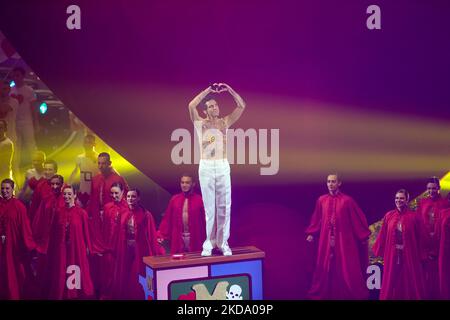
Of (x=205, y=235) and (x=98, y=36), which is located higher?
(x=98, y=36)

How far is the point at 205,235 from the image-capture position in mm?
4871

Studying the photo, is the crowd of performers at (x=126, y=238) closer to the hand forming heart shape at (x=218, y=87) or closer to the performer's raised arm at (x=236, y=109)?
the performer's raised arm at (x=236, y=109)

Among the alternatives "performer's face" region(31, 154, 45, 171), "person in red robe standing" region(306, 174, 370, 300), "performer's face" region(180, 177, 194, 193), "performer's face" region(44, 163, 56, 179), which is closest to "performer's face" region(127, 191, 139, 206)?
"performer's face" region(180, 177, 194, 193)

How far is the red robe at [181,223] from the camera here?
4.86 meters

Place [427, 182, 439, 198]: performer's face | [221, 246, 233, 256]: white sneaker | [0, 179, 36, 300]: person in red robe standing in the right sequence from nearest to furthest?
[221, 246, 233, 256]: white sneaker → [0, 179, 36, 300]: person in red robe standing → [427, 182, 439, 198]: performer's face

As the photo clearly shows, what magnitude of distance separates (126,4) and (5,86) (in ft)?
3.84

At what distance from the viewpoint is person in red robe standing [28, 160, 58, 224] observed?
4883 mm

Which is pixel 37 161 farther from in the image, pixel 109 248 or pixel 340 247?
pixel 340 247

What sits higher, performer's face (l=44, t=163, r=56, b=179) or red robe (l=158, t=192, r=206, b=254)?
performer's face (l=44, t=163, r=56, b=179)

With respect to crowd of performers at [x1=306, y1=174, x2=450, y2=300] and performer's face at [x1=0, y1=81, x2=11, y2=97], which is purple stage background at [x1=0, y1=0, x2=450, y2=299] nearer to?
crowd of performers at [x1=306, y1=174, x2=450, y2=300]

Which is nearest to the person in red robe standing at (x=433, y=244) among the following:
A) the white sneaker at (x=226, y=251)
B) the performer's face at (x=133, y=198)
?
the white sneaker at (x=226, y=251)

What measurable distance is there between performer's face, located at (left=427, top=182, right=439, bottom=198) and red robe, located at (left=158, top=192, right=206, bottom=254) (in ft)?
6.00

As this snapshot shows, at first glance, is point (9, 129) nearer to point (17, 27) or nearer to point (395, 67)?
point (17, 27)
